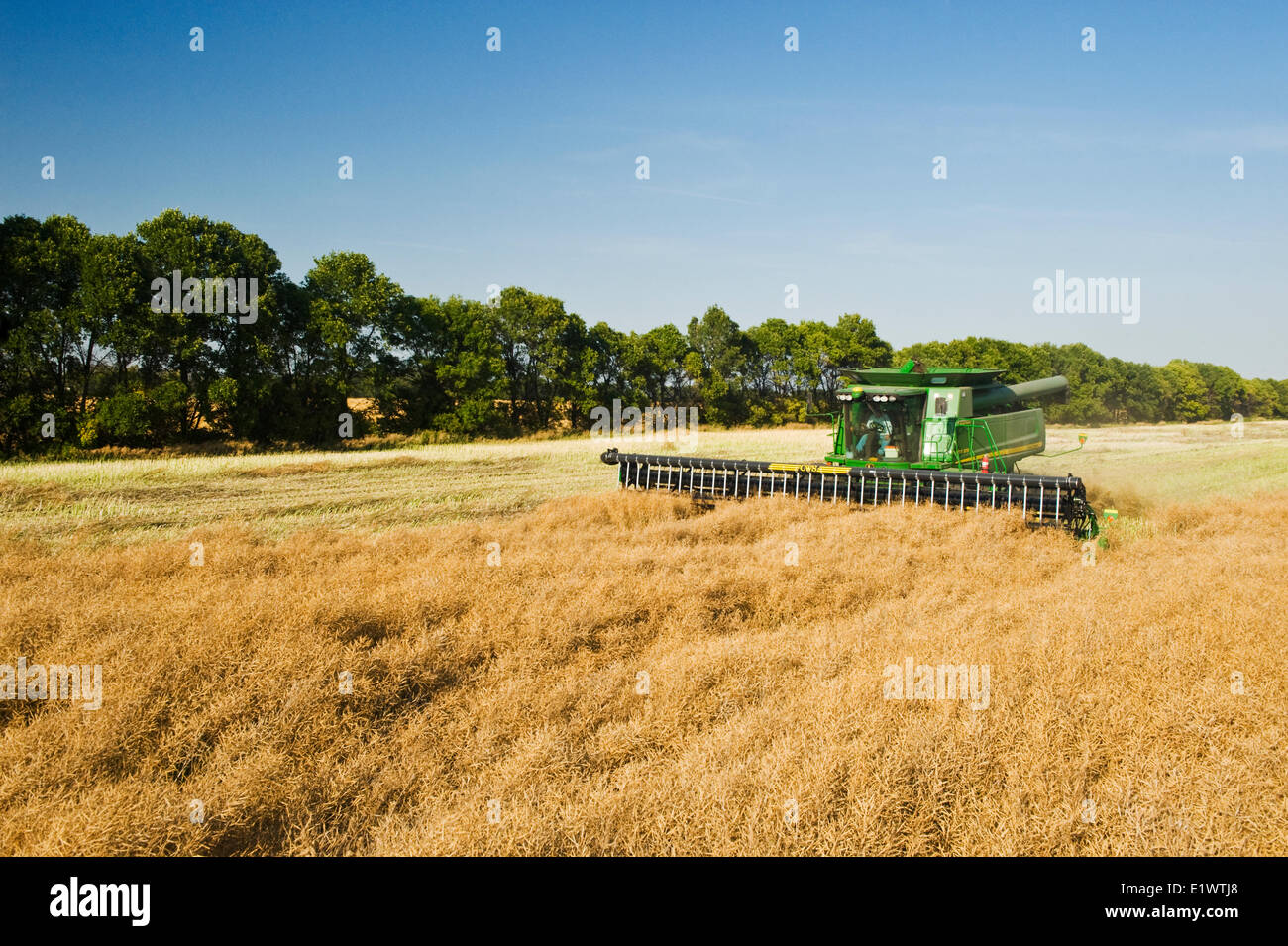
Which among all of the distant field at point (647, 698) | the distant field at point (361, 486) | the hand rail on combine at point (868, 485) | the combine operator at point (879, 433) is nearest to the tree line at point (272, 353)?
the combine operator at point (879, 433)

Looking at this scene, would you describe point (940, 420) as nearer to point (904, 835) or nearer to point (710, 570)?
point (710, 570)

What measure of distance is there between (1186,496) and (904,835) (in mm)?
16904

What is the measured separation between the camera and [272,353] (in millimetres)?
26234

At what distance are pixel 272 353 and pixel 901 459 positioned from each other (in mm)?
23456

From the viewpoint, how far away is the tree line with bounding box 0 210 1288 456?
21.2m

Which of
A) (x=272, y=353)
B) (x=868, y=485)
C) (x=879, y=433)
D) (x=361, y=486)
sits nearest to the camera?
(x=868, y=485)

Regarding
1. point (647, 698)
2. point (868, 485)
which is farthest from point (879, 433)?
point (647, 698)

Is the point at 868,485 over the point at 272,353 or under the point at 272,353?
under

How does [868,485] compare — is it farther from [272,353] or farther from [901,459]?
[272,353]

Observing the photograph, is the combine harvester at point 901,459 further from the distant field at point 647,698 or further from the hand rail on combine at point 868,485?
the distant field at point 647,698

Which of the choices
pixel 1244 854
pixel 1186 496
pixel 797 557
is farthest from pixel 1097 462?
pixel 1244 854

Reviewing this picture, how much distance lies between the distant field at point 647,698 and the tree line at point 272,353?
7.52m

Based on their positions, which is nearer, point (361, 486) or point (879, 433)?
point (879, 433)

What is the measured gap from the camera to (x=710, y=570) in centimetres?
708
